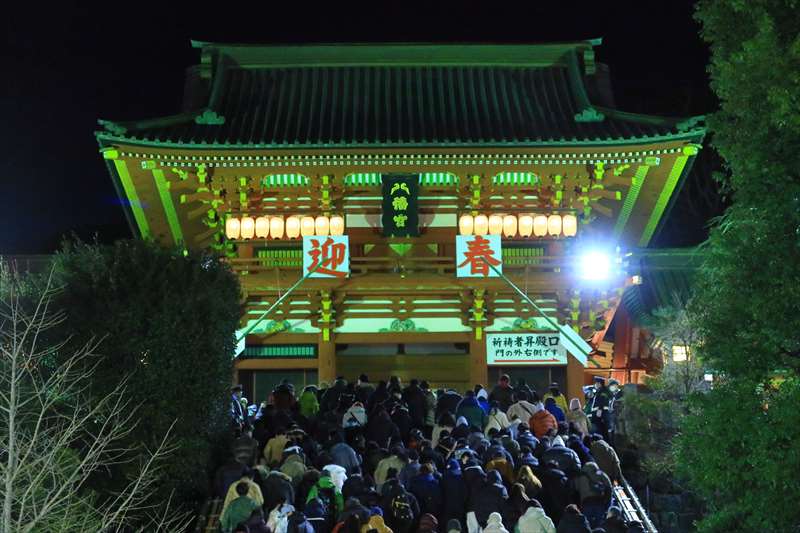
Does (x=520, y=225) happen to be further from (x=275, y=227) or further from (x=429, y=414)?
(x=429, y=414)

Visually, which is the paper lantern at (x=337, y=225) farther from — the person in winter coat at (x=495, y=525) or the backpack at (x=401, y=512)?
the person in winter coat at (x=495, y=525)

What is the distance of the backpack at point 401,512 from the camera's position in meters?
12.2

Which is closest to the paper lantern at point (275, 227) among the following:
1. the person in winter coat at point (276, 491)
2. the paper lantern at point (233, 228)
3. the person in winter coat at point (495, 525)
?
the paper lantern at point (233, 228)

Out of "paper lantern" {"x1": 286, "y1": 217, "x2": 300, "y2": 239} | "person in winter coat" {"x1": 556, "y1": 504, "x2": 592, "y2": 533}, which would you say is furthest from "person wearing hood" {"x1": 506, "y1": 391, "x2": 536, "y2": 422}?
"paper lantern" {"x1": 286, "y1": 217, "x2": 300, "y2": 239}

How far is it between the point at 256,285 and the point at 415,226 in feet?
12.3

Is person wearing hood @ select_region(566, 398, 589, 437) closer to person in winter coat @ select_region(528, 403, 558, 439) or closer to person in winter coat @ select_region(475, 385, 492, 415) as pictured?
person in winter coat @ select_region(528, 403, 558, 439)

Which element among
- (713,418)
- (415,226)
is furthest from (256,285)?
(713,418)

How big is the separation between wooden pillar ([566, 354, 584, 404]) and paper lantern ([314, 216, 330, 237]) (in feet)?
20.4

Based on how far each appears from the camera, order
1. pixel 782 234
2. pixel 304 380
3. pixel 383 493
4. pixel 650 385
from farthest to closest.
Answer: pixel 304 380 → pixel 650 385 → pixel 383 493 → pixel 782 234

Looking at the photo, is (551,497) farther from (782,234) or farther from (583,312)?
(583,312)

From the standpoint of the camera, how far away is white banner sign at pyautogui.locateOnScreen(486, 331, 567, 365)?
76.9 ft

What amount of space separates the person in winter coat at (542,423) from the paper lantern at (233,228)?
32.2ft

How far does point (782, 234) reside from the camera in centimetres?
873

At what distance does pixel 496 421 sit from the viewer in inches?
631
